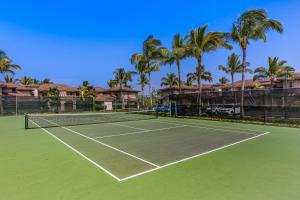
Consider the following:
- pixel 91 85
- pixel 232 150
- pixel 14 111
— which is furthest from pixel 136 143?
pixel 91 85

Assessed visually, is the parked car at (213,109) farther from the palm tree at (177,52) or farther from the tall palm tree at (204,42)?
the palm tree at (177,52)

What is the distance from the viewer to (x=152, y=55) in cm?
2130

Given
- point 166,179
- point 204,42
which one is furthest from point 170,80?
point 166,179

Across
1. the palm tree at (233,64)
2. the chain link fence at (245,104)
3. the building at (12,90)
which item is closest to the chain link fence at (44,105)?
Result: the chain link fence at (245,104)

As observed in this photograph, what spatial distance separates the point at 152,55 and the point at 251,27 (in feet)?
33.7

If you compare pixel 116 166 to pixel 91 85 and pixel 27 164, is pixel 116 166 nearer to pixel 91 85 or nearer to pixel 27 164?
pixel 27 164

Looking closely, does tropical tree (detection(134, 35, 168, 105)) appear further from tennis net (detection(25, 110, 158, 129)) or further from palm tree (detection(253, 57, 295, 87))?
palm tree (detection(253, 57, 295, 87))

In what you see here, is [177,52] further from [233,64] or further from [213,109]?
[233,64]

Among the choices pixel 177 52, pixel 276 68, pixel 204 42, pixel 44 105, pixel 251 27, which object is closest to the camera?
→ pixel 251 27

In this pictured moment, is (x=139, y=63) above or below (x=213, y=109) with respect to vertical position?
above

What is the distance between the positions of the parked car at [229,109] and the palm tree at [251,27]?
0.48m

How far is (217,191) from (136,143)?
3884 millimetres

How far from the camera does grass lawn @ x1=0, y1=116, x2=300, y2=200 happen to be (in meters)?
3.08

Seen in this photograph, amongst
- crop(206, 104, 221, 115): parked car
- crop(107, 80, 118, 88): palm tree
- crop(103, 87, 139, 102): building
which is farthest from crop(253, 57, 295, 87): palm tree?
crop(107, 80, 118, 88): palm tree
